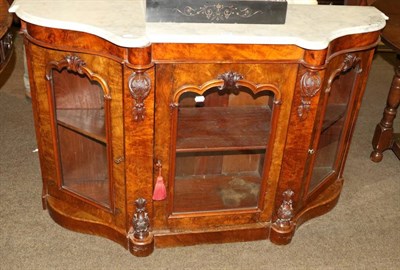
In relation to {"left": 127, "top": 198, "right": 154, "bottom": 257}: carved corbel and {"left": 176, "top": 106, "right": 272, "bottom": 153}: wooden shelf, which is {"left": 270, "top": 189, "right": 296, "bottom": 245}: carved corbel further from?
{"left": 127, "top": 198, "right": 154, "bottom": 257}: carved corbel

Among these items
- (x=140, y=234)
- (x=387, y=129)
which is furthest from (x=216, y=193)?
(x=387, y=129)

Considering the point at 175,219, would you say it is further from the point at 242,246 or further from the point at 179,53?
the point at 179,53

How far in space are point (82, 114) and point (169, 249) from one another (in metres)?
0.67

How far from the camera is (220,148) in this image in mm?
2139

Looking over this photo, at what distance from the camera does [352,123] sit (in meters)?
2.39

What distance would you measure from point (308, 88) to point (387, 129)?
115 centimetres

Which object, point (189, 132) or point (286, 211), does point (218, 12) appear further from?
point (286, 211)

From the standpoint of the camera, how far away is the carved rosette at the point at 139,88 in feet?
6.02

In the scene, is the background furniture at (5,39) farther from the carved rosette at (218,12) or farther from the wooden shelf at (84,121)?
the carved rosette at (218,12)

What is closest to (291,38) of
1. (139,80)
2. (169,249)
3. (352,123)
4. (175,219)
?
(139,80)

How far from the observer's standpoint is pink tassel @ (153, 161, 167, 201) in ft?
6.81

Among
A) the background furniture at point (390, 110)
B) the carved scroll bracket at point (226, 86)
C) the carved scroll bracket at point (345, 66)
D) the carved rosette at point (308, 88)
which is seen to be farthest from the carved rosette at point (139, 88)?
the background furniture at point (390, 110)

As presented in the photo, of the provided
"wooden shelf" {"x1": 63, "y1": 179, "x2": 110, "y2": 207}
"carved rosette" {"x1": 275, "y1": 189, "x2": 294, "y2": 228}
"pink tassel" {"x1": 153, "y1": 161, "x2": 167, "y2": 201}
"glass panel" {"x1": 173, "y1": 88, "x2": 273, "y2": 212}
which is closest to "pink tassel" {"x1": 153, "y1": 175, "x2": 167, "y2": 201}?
"pink tassel" {"x1": 153, "y1": 161, "x2": 167, "y2": 201}

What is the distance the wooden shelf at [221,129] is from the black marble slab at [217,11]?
1.18 feet
